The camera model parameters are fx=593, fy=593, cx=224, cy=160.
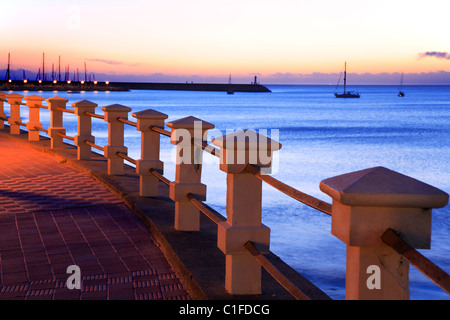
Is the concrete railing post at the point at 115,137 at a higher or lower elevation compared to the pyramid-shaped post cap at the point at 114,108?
lower

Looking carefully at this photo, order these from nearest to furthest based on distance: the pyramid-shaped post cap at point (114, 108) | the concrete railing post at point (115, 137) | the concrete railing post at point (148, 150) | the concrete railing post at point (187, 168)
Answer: the concrete railing post at point (187, 168), the concrete railing post at point (148, 150), the pyramid-shaped post cap at point (114, 108), the concrete railing post at point (115, 137)

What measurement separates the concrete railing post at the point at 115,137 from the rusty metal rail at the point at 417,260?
22.2ft

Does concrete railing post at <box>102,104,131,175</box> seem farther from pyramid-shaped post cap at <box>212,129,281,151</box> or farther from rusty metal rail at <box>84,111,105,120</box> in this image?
Result: pyramid-shaped post cap at <box>212,129,281,151</box>

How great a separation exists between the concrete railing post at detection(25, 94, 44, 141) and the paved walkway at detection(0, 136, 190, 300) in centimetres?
477

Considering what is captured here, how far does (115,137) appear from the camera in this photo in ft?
28.8

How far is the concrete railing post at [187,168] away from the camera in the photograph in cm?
550

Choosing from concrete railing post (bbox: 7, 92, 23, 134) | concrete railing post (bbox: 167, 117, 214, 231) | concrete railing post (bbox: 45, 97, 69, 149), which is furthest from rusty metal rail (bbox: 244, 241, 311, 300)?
concrete railing post (bbox: 7, 92, 23, 134)

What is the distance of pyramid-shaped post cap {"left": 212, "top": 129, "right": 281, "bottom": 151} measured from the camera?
3.77 metres

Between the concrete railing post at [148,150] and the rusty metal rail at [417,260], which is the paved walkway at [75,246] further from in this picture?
the rusty metal rail at [417,260]

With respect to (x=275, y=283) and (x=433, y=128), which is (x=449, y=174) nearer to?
(x=275, y=283)

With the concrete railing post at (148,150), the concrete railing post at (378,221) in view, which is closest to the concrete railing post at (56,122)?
the concrete railing post at (148,150)

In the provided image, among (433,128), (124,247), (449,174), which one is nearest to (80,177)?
(124,247)

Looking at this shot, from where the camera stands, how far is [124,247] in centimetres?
554

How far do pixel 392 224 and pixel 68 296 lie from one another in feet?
9.44
